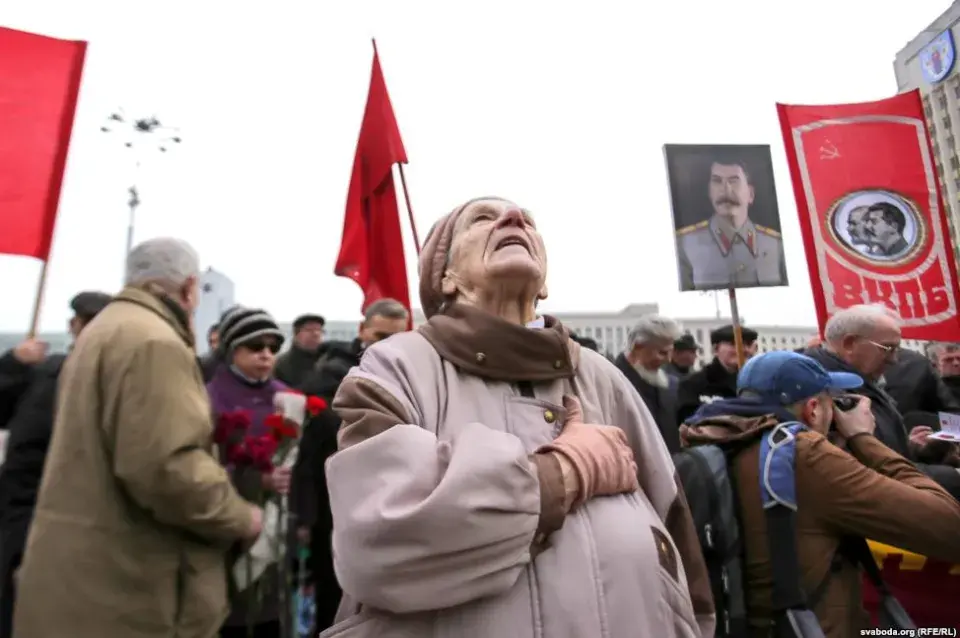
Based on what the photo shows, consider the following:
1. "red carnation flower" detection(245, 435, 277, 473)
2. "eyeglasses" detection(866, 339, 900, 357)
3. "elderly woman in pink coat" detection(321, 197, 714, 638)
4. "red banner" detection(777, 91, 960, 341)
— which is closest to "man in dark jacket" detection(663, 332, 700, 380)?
"red banner" detection(777, 91, 960, 341)

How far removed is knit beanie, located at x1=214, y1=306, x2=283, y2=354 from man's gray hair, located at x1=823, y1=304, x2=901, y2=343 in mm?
2921

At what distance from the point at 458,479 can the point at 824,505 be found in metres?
A: 1.58

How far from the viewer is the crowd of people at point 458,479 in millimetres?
1318

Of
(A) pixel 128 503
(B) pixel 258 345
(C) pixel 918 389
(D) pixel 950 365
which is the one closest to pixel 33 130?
(B) pixel 258 345

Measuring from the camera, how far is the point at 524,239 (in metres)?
1.76

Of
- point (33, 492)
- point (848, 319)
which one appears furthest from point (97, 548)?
point (848, 319)

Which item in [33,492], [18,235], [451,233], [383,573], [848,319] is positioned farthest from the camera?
[18,235]

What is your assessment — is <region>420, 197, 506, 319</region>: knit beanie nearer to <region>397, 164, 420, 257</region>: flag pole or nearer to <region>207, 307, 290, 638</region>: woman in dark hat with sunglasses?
<region>207, 307, 290, 638</region>: woman in dark hat with sunglasses

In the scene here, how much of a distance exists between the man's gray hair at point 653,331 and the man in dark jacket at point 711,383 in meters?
0.45

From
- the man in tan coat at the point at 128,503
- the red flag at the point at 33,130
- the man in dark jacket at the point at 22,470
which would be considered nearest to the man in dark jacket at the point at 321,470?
the man in dark jacket at the point at 22,470

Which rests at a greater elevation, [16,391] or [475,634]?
[16,391]

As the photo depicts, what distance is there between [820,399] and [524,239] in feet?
5.06

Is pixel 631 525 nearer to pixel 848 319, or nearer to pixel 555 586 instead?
pixel 555 586

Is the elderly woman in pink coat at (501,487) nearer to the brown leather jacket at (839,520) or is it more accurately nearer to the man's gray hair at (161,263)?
the brown leather jacket at (839,520)
